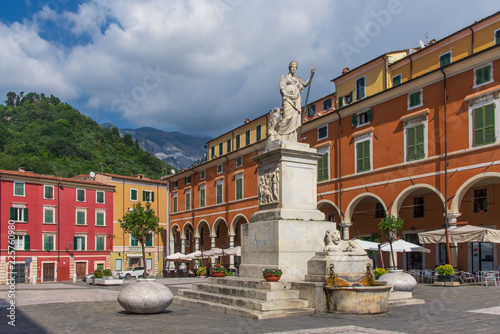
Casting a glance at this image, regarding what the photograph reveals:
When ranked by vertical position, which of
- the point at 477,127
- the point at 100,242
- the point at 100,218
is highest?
the point at 477,127

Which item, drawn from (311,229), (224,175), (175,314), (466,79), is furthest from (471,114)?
(224,175)

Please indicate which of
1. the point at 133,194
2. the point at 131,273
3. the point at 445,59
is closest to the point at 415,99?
the point at 445,59

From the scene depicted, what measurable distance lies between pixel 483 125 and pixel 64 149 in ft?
214

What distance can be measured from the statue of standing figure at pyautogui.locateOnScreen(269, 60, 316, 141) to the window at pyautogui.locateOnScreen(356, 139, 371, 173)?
17.1 metres

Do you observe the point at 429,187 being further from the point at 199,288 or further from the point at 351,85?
the point at 199,288

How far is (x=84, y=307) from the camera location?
13.7 m

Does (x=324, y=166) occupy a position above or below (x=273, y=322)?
above

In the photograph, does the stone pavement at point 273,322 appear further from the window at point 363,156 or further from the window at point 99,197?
the window at point 99,197

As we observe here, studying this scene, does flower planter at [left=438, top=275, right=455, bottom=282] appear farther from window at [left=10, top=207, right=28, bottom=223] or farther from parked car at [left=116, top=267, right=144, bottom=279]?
window at [left=10, top=207, right=28, bottom=223]

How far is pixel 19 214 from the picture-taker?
45.3 meters

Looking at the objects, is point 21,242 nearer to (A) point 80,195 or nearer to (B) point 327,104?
(A) point 80,195

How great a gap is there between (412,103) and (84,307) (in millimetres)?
20747

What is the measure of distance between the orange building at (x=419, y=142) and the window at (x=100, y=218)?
800 inches

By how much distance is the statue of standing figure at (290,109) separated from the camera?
13516 millimetres
